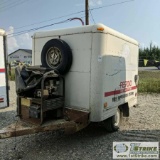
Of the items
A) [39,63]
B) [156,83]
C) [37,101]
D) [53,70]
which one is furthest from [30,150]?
[156,83]

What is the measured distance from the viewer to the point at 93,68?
462 cm

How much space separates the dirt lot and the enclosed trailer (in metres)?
0.52

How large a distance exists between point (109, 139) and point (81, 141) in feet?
2.17

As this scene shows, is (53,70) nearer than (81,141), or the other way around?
(53,70)

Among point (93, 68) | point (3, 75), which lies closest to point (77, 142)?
point (93, 68)

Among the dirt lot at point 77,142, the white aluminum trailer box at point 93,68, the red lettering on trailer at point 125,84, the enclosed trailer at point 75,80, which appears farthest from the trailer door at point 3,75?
the red lettering on trailer at point 125,84

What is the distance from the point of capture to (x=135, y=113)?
7.88 metres

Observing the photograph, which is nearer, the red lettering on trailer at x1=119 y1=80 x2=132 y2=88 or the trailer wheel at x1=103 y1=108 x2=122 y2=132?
the trailer wheel at x1=103 y1=108 x2=122 y2=132

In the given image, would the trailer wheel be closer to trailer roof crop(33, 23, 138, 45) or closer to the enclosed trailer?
the enclosed trailer

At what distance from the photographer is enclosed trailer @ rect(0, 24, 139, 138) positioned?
453 centimetres

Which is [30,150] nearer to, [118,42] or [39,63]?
[39,63]
